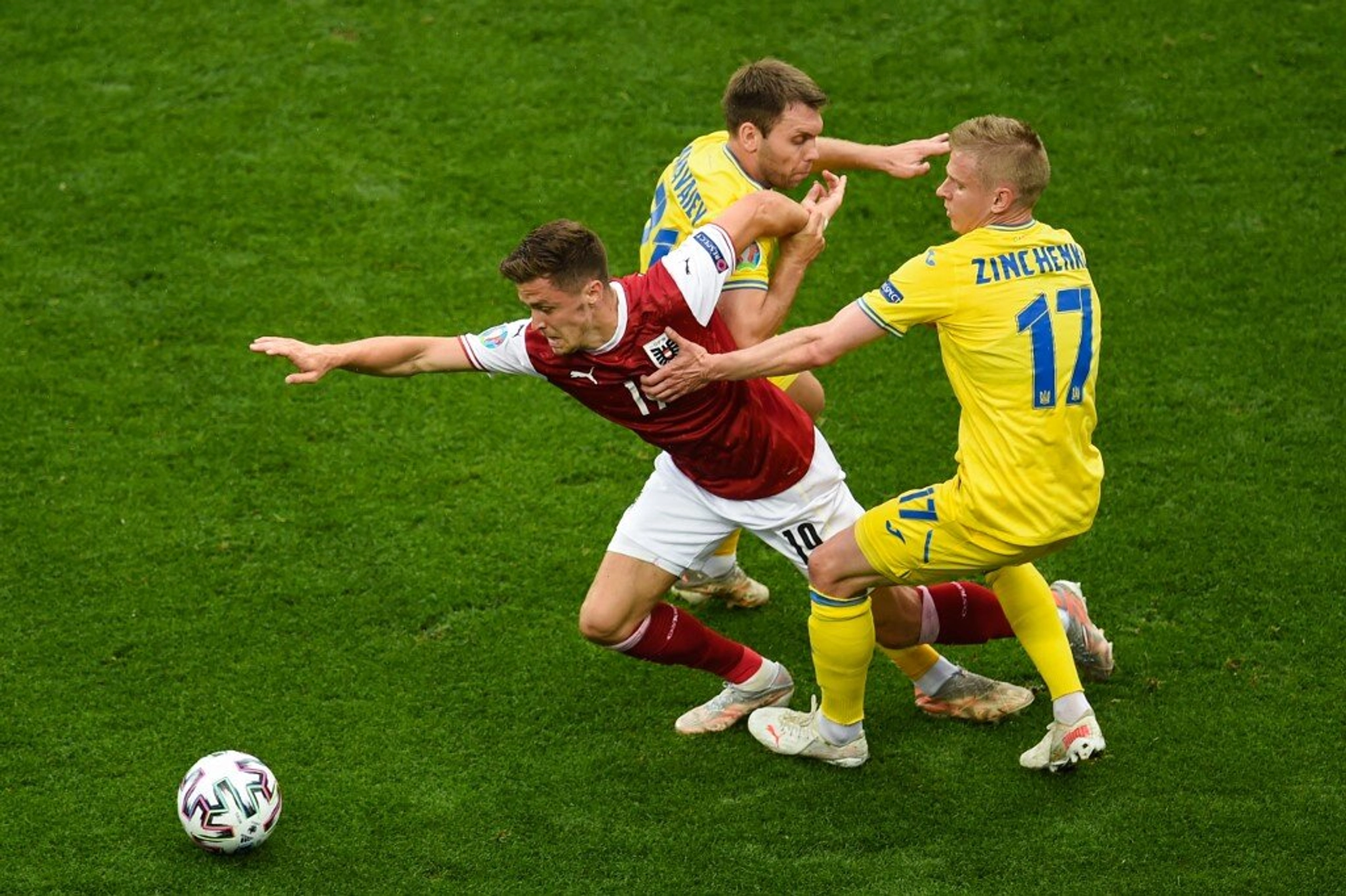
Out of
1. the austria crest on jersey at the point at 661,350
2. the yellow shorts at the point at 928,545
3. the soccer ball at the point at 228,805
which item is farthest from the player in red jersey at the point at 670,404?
the soccer ball at the point at 228,805

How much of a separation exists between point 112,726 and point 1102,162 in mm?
6232

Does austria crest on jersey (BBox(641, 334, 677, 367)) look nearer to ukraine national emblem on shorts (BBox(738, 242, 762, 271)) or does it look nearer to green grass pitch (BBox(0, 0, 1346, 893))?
ukraine national emblem on shorts (BBox(738, 242, 762, 271))

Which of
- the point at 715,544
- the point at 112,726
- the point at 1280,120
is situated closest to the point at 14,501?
the point at 112,726

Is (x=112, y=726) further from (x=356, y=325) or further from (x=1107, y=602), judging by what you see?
(x=1107, y=602)

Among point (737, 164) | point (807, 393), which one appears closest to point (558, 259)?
point (737, 164)

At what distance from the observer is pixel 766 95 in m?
5.86

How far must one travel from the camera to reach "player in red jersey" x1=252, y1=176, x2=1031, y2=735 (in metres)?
5.28

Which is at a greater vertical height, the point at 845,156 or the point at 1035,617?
the point at 845,156

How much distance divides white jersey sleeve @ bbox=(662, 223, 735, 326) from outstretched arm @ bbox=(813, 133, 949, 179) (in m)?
1.04

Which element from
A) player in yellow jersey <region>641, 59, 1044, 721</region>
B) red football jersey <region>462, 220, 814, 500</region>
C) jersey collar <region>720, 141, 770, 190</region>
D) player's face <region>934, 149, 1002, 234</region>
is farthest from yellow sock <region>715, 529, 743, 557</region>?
player's face <region>934, 149, 1002, 234</region>

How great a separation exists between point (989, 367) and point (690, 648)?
65.1 inches

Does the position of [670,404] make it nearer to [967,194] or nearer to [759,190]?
[759,190]

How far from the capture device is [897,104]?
9.62m

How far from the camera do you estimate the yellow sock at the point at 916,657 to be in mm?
5879
